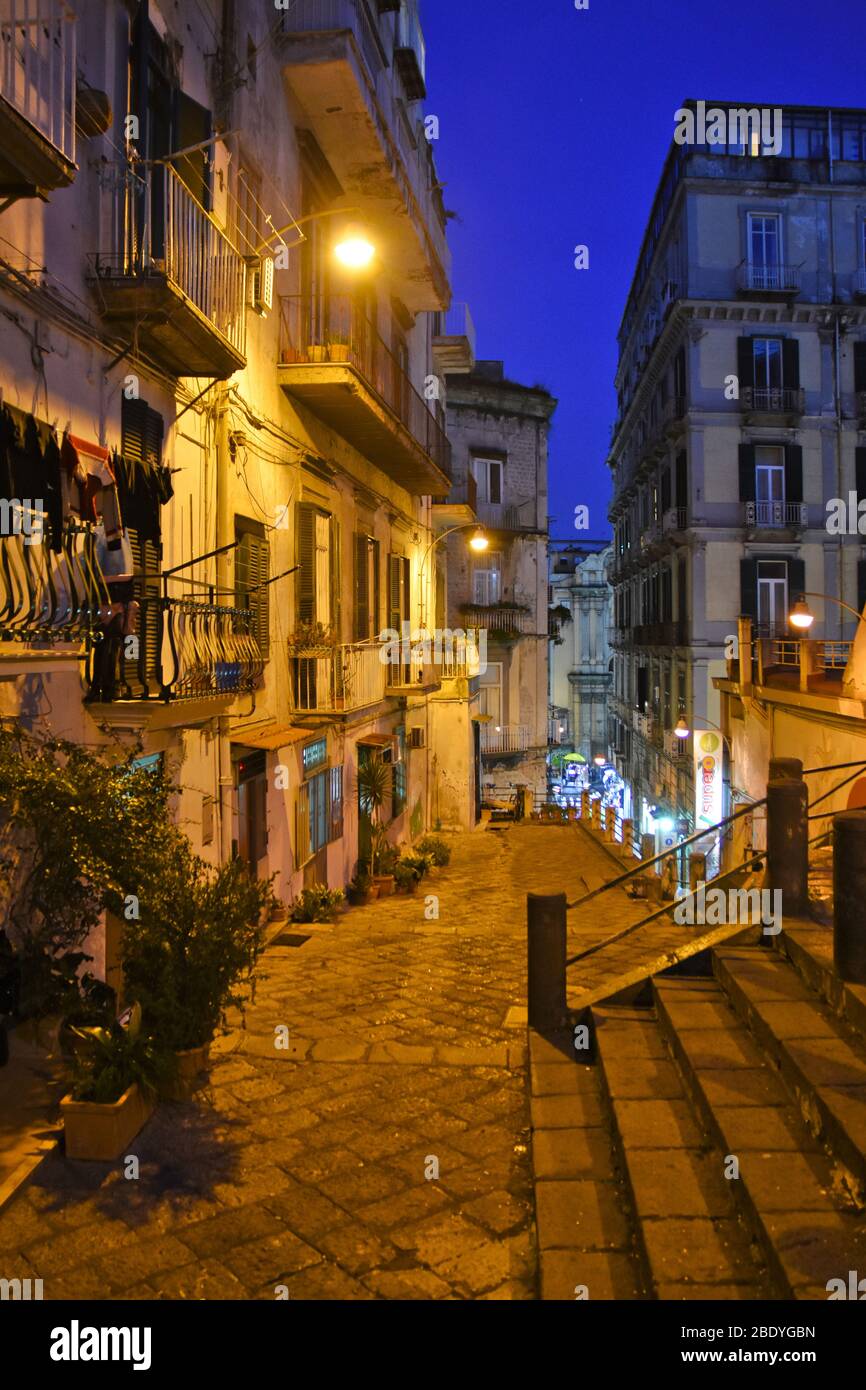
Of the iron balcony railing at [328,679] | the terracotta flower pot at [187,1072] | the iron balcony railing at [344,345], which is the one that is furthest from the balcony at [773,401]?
the terracotta flower pot at [187,1072]

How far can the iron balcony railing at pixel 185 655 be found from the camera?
23.8 ft

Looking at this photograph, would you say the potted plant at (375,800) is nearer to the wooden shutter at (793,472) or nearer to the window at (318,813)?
the window at (318,813)

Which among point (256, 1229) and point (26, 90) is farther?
point (26, 90)

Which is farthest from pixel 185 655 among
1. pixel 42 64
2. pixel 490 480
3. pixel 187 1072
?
pixel 490 480

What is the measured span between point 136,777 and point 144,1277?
2.66 meters

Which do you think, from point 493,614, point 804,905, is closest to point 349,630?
point 804,905

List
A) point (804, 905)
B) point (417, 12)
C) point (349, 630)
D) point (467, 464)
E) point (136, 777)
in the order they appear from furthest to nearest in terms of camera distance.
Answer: point (467, 464), point (417, 12), point (349, 630), point (804, 905), point (136, 777)

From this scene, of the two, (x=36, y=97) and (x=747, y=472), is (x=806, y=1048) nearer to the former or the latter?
(x=36, y=97)

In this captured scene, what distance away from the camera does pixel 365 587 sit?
16297mm

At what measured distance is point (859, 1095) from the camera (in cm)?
462

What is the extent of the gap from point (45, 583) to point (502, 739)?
27007 mm

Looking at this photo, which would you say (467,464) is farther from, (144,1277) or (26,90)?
(144,1277)

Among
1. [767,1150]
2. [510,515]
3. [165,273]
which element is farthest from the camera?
[510,515]

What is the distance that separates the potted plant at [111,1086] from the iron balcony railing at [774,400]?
27494 millimetres
